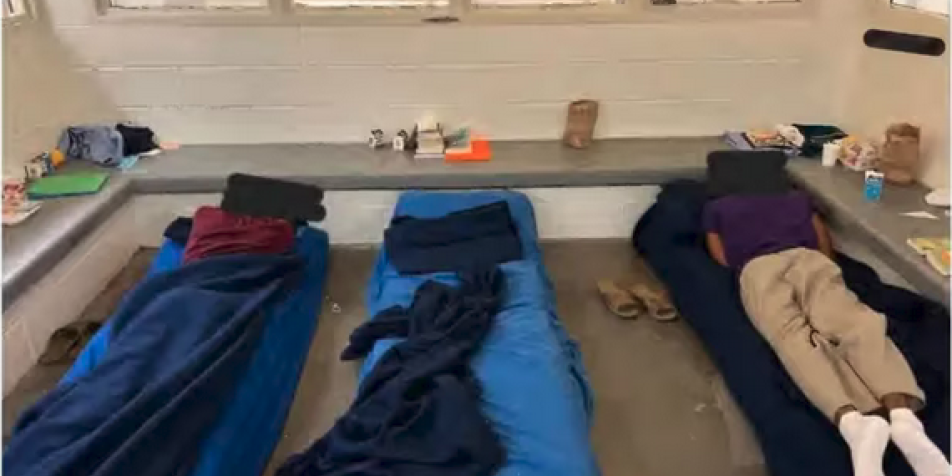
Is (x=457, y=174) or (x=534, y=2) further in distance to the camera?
(x=534, y=2)

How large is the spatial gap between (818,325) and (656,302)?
0.69 metres

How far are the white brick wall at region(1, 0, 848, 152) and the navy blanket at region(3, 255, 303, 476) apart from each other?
1061mm

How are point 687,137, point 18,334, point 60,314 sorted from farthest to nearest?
point 687,137
point 60,314
point 18,334

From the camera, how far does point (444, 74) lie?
3490mm

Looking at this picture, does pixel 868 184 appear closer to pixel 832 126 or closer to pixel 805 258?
pixel 805 258

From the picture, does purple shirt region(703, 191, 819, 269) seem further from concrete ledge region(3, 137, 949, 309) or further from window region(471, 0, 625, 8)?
window region(471, 0, 625, 8)

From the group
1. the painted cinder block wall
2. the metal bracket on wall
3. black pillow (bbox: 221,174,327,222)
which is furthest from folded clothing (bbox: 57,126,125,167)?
the metal bracket on wall

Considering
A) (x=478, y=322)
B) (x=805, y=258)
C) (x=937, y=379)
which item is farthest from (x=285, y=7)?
(x=937, y=379)

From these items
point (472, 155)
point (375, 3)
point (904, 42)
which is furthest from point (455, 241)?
point (904, 42)

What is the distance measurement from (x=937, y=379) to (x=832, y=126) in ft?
5.43

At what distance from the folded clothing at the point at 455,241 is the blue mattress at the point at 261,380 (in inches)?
13.8

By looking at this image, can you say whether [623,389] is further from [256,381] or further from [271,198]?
[271,198]

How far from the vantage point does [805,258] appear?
8.57 feet

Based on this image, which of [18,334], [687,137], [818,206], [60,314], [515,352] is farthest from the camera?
[687,137]
